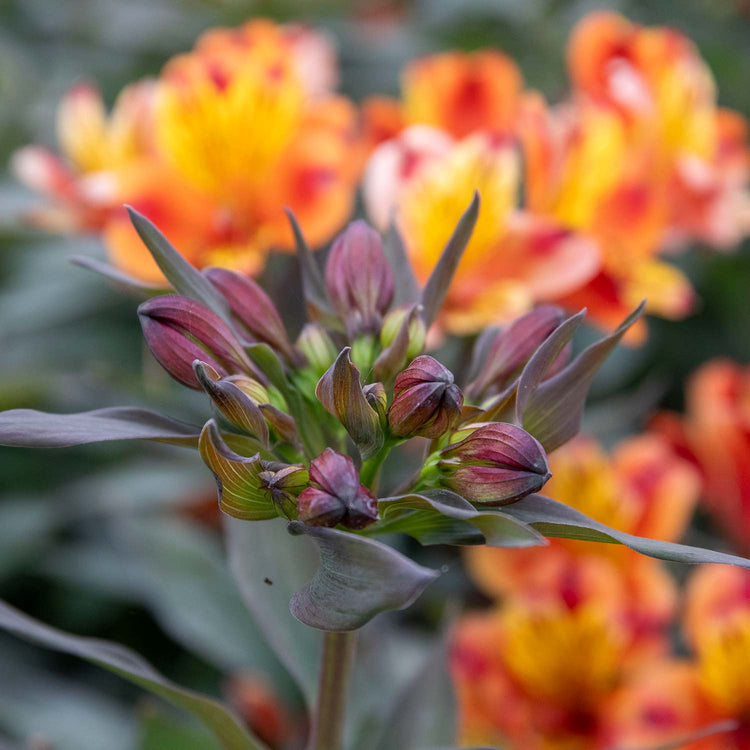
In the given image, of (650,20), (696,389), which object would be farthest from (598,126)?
(650,20)

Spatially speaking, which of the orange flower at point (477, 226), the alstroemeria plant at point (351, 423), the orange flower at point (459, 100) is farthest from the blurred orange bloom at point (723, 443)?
the alstroemeria plant at point (351, 423)

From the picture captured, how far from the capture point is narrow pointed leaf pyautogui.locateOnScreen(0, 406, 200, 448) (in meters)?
0.33

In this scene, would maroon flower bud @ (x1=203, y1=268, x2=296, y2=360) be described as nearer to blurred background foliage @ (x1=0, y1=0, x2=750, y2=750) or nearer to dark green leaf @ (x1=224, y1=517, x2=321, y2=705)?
dark green leaf @ (x1=224, y1=517, x2=321, y2=705)

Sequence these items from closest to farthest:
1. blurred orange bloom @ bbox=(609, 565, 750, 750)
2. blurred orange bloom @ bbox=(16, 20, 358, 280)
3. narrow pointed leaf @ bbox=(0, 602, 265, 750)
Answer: narrow pointed leaf @ bbox=(0, 602, 265, 750) < blurred orange bloom @ bbox=(609, 565, 750, 750) < blurred orange bloom @ bbox=(16, 20, 358, 280)

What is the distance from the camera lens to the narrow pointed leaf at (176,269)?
1.17 ft

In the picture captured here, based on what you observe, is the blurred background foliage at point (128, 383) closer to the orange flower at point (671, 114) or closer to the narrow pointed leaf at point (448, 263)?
the orange flower at point (671, 114)

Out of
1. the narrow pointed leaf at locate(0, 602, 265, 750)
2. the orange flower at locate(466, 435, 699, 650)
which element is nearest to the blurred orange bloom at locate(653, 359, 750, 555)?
the orange flower at locate(466, 435, 699, 650)

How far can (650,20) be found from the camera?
60.5 inches

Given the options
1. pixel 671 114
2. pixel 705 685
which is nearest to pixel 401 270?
pixel 705 685

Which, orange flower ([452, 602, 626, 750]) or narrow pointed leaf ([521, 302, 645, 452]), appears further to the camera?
orange flower ([452, 602, 626, 750])

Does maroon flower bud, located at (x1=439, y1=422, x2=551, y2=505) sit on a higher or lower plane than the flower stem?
higher

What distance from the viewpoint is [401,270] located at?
1.53ft

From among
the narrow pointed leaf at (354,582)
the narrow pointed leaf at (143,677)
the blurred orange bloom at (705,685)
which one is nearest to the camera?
the narrow pointed leaf at (354,582)

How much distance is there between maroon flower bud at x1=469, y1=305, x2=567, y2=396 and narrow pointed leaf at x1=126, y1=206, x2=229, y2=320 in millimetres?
120
